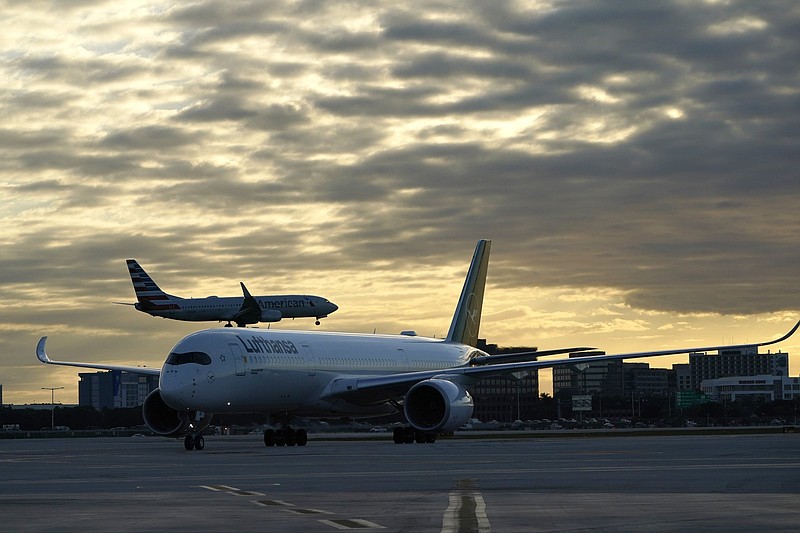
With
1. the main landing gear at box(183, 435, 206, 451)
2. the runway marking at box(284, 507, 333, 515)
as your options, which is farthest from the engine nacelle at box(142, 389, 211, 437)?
the runway marking at box(284, 507, 333, 515)

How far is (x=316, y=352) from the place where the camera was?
49.9 meters

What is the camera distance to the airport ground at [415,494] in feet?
47.5

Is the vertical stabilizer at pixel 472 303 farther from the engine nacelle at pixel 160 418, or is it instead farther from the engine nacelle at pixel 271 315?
the engine nacelle at pixel 271 315

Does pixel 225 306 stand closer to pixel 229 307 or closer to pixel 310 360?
pixel 229 307

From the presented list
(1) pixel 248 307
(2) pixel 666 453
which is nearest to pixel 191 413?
(2) pixel 666 453

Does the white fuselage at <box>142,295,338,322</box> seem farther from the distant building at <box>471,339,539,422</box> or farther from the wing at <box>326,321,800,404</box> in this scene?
the wing at <box>326,321,800,404</box>

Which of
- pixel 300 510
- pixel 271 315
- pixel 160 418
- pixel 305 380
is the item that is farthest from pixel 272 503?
pixel 271 315

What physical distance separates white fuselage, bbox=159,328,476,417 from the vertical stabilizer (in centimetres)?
618

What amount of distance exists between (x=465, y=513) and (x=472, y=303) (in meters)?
49.4

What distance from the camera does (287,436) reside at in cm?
4984

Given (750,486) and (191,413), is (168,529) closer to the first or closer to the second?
(750,486)

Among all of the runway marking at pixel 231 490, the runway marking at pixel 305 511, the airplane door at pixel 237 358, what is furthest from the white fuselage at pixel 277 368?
the runway marking at pixel 305 511

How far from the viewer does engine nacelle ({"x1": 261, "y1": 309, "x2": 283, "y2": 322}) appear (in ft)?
459

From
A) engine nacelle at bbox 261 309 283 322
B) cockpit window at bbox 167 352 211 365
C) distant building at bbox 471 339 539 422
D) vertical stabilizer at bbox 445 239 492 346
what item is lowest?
distant building at bbox 471 339 539 422
